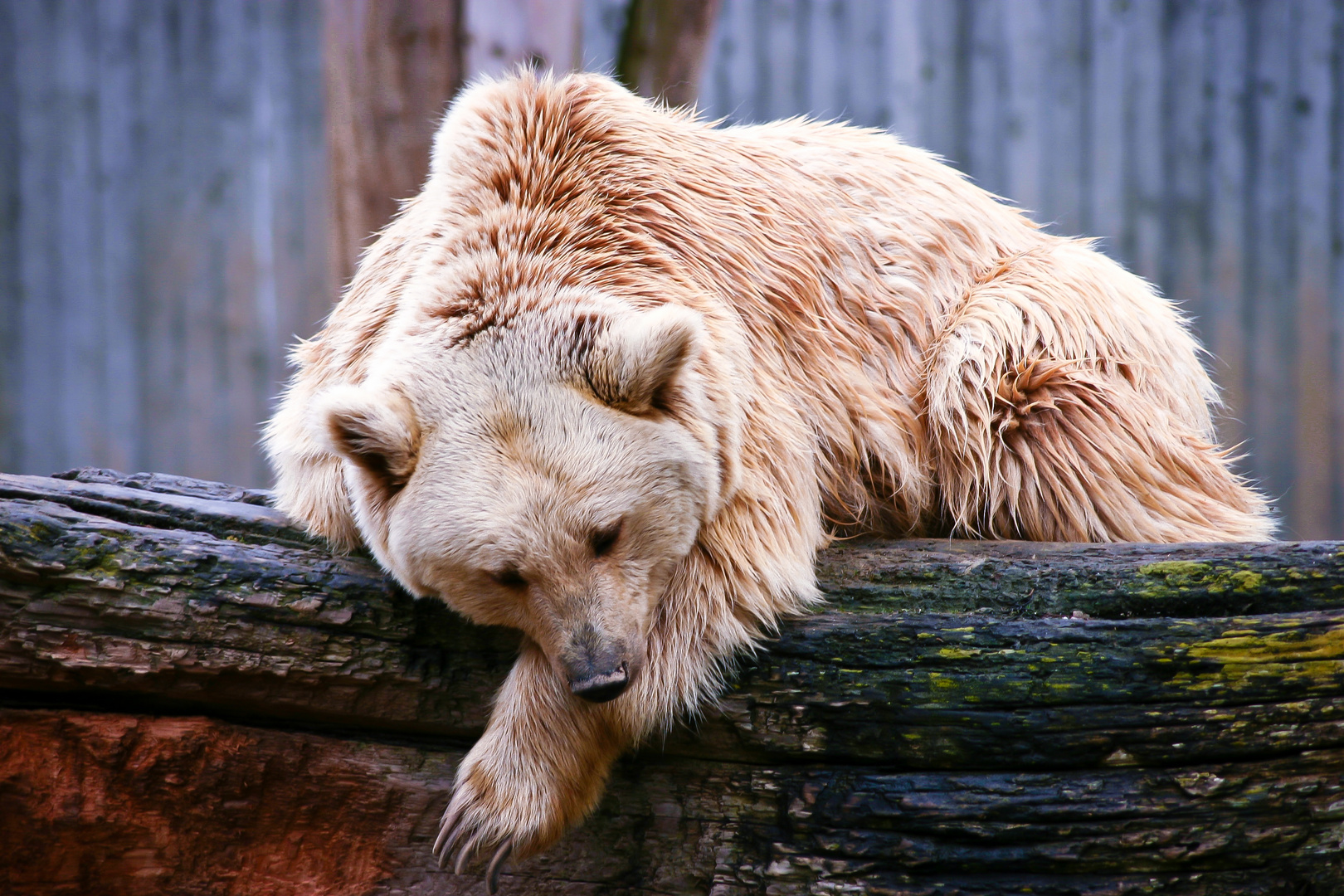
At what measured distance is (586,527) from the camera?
2600 millimetres

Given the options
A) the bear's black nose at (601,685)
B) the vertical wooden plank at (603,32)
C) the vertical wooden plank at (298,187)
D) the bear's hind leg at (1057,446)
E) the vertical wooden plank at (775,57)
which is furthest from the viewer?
the vertical wooden plank at (298,187)

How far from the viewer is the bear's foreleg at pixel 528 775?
263cm

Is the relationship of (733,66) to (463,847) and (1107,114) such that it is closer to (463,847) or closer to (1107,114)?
(1107,114)

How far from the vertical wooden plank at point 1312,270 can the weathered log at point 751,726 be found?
437 cm

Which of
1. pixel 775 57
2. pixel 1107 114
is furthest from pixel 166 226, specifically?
pixel 1107 114

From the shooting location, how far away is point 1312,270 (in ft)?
20.9

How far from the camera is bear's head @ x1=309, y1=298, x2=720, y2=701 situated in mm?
2582

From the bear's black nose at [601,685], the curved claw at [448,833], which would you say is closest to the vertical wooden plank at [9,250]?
the curved claw at [448,833]

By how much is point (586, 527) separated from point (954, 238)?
6.72 ft

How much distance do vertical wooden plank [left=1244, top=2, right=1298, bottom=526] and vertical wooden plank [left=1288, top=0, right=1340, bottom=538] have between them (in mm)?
37

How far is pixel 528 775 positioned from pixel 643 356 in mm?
1111

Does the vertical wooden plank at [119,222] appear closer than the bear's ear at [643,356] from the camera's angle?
No

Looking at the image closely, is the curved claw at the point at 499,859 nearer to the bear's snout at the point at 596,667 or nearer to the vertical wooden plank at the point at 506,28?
the bear's snout at the point at 596,667

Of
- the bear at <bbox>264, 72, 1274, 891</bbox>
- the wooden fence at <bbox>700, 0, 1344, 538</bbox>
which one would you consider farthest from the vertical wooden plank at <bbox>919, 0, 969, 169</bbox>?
the bear at <bbox>264, 72, 1274, 891</bbox>
